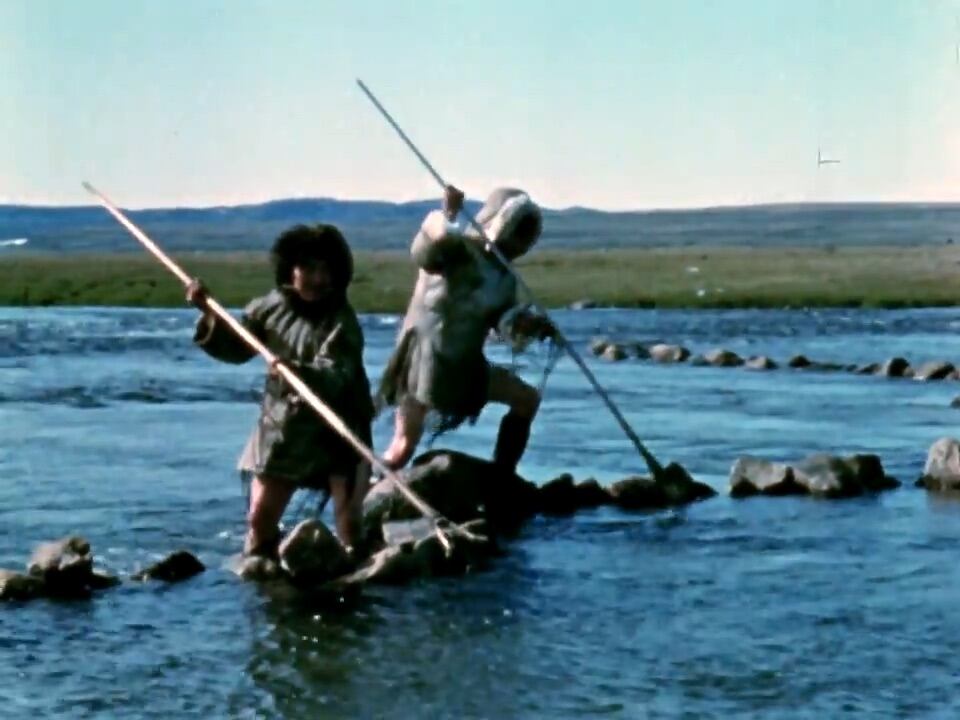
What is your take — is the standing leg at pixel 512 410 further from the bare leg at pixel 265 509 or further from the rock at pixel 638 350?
the rock at pixel 638 350

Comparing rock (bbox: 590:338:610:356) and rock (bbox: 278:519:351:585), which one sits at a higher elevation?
rock (bbox: 590:338:610:356)

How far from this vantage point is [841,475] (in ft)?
46.8

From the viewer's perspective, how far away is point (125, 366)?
28.8 metres

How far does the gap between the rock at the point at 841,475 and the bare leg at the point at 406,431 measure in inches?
112

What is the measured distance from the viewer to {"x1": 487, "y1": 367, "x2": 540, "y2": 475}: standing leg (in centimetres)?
1302

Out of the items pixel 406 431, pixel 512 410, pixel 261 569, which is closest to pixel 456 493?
pixel 406 431

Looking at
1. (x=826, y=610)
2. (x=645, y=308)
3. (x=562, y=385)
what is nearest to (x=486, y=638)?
(x=826, y=610)

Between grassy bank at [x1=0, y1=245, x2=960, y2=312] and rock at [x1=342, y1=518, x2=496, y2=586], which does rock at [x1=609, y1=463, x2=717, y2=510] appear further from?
grassy bank at [x1=0, y1=245, x2=960, y2=312]

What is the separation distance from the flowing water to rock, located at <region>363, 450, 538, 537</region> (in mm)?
334

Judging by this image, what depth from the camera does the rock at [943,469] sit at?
47.5ft

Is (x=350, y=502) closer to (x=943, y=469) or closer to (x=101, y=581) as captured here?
(x=101, y=581)

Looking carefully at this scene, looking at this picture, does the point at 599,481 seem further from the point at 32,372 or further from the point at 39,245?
the point at 39,245

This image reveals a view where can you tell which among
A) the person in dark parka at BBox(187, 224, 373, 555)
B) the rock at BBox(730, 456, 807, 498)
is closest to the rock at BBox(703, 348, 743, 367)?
the rock at BBox(730, 456, 807, 498)

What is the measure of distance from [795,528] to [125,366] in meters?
17.4
